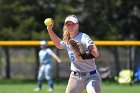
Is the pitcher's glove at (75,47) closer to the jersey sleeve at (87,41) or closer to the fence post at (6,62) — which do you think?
the jersey sleeve at (87,41)

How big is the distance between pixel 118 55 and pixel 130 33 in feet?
7.13

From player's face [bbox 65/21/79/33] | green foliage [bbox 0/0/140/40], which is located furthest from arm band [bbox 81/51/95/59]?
green foliage [bbox 0/0/140/40]

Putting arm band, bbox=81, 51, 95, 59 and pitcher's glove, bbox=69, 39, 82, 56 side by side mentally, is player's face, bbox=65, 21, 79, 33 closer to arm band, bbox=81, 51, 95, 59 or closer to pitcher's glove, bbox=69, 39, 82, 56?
pitcher's glove, bbox=69, 39, 82, 56

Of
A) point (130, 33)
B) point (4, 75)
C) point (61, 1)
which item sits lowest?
point (4, 75)

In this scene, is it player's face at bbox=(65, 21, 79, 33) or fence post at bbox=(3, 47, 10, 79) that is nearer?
player's face at bbox=(65, 21, 79, 33)

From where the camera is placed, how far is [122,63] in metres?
24.8

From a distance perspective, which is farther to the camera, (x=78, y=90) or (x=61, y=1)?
(x=61, y=1)

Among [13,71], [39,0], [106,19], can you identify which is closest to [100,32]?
[106,19]

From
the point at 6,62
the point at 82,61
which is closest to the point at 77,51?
the point at 82,61

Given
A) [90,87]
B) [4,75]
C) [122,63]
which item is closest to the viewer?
[90,87]

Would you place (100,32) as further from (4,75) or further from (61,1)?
(4,75)

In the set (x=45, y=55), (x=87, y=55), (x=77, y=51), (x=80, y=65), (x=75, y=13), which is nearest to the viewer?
(x=87, y=55)

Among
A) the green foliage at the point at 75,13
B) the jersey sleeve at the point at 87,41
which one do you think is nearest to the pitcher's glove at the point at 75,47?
the jersey sleeve at the point at 87,41

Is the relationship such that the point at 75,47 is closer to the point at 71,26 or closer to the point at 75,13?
the point at 71,26
